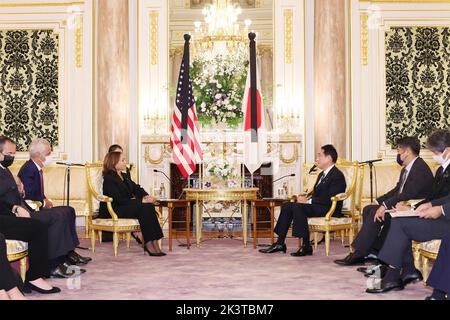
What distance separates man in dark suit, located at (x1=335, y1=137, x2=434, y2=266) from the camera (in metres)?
6.72

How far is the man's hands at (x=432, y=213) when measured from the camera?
5348 millimetres

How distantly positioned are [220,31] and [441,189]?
19.2ft

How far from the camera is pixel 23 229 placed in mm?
5539

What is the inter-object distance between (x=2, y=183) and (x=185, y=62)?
479 centimetres

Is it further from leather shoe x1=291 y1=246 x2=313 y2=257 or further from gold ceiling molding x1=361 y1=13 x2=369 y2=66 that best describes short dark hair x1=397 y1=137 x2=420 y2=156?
gold ceiling molding x1=361 y1=13 x2=369 y2=66

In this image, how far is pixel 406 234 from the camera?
551cm

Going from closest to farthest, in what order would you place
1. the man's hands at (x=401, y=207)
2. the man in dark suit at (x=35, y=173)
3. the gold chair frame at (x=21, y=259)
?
1. the gold chair frame at (x=21, y=259)
2. the man's hands at (x=401, y=207)
3. the man in dark suit at (x=35, y=173)

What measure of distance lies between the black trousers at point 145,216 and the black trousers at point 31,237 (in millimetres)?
2513

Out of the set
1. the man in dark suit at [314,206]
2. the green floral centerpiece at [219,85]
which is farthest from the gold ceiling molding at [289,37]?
the man in dark suit at [314,206]

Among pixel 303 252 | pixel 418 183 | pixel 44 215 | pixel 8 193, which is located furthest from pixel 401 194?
pixel 8 193

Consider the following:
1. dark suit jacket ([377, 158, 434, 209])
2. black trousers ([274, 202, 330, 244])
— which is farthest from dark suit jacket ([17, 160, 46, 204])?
dark suit jacket ([377, 158, 434, 209])

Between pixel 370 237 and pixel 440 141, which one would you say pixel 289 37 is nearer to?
pixel 370 237

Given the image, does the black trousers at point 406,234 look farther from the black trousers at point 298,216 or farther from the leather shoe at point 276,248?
the leather shoe at point 276,248

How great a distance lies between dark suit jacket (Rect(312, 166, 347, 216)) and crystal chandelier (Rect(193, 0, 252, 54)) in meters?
3.57
